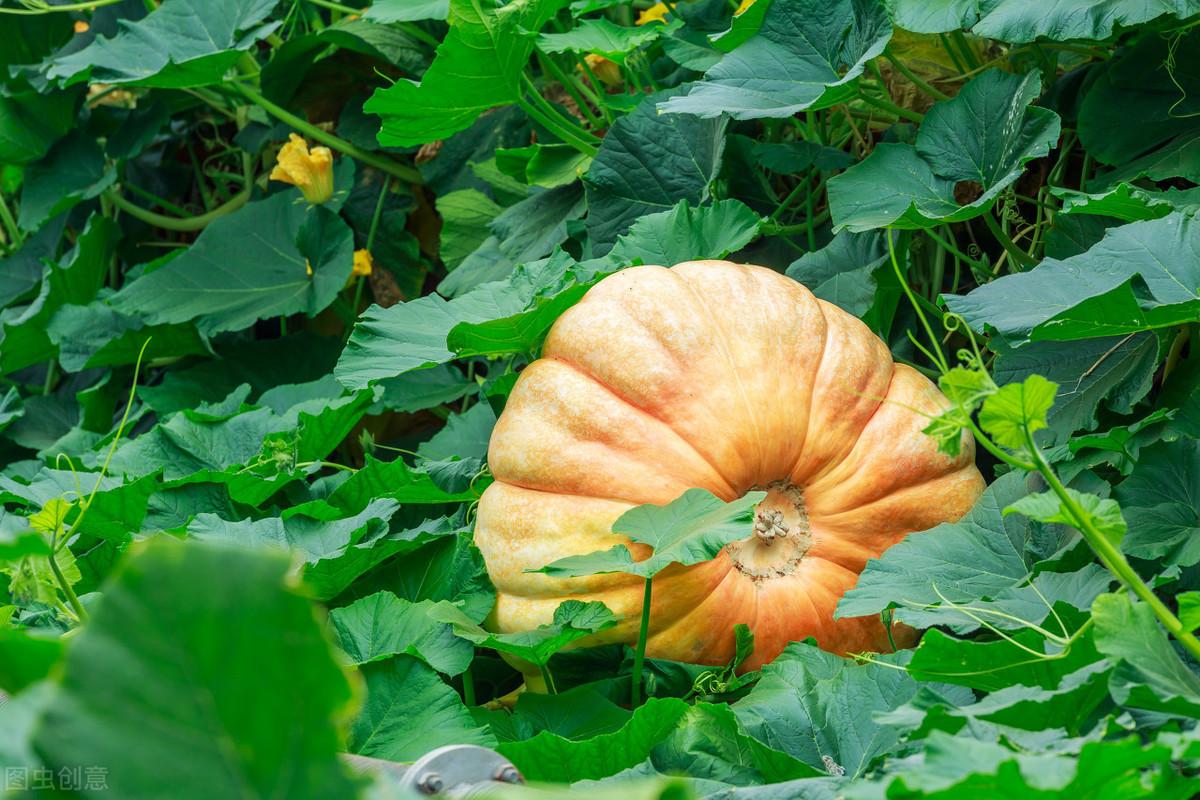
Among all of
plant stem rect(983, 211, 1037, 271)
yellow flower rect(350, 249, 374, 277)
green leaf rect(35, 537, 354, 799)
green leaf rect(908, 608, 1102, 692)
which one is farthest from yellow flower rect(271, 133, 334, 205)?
green leaf rect(35, 537, 354, 799)

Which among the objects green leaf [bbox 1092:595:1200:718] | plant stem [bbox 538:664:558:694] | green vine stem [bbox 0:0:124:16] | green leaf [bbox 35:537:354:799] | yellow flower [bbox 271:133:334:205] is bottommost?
yellow flower [bbox 271:133:334:205]

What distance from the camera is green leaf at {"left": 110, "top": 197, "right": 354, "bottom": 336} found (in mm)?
2035

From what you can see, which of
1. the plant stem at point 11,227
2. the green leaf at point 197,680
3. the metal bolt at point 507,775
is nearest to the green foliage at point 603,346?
the green leaf at point 197,680

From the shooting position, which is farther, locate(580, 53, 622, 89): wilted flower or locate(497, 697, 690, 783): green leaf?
locate(580, 53, 622, 89): wilted flower

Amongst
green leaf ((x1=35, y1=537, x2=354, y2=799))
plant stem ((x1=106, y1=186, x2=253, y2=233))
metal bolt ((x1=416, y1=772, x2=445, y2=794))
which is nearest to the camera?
green leaf ((x1=35, y1=537, x2=354, y2=799))

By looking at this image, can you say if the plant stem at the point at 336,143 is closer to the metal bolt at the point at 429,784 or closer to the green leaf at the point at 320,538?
the green leaf at the point at 320,538

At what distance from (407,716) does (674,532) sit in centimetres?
26

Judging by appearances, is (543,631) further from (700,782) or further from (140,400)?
(140,400)

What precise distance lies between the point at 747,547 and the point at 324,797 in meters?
0.85

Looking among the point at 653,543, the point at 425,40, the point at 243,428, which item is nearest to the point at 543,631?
the point at 653,543

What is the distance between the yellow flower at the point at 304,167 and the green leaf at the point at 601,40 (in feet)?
1.98

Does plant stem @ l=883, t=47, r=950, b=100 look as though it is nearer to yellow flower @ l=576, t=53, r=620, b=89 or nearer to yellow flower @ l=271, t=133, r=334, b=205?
yellow flower @ l=576, t=53, r=620, b=89

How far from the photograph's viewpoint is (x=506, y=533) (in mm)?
1152

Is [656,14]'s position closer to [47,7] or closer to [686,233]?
[686,233]
